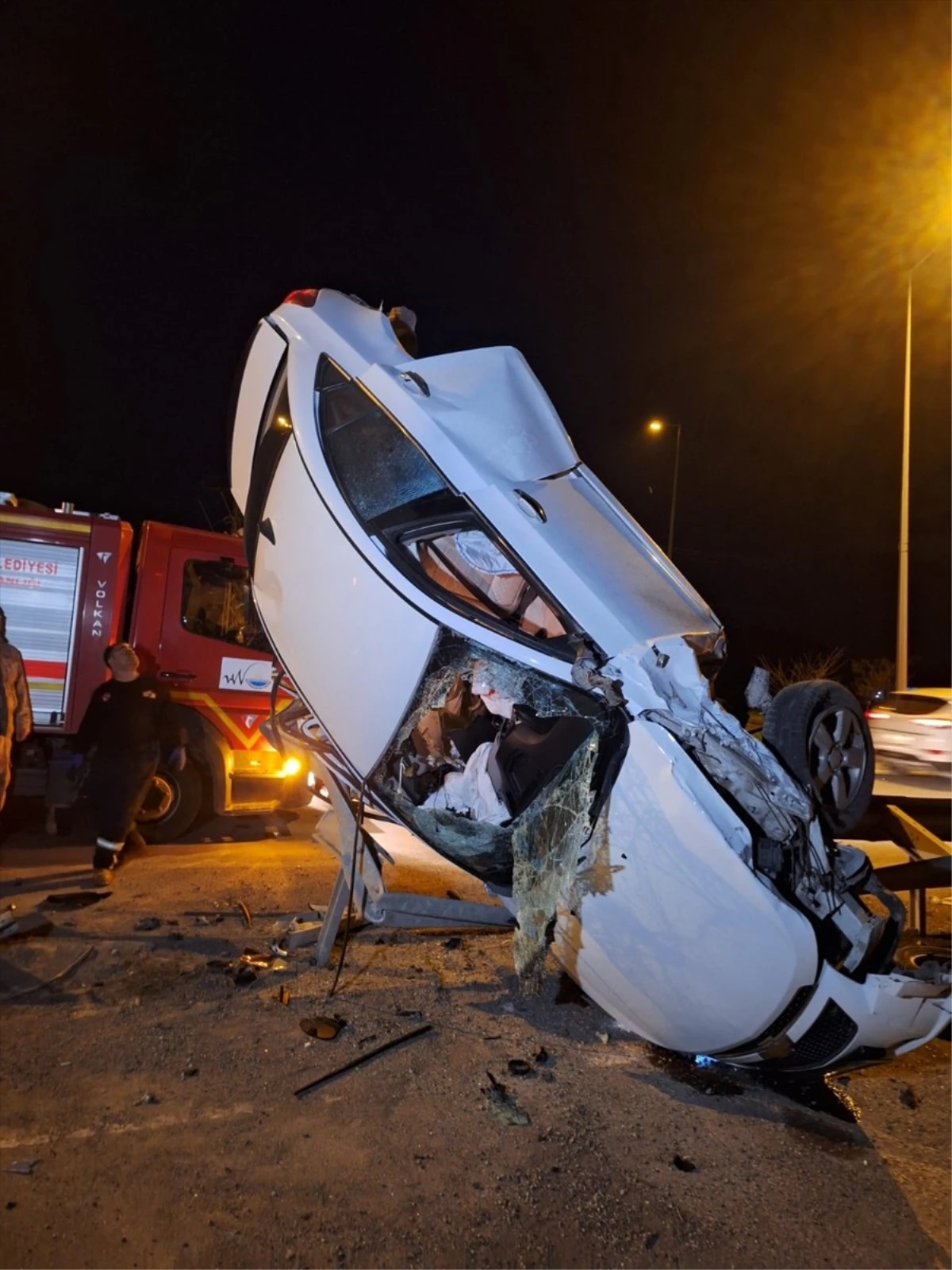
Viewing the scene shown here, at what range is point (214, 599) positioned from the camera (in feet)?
22.7

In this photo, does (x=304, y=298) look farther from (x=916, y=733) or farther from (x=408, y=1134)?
(x=916, y=733)

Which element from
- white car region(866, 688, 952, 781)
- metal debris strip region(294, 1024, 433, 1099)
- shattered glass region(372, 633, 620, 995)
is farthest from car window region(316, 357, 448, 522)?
white car region(866, 688, 952, 781)

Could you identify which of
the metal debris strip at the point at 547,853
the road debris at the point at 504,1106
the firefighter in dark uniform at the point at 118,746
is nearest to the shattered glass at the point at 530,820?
the metal debris strip at the point at 547,853

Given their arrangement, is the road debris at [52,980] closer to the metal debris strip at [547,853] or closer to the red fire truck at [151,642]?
the metal debris strip at [547,853]

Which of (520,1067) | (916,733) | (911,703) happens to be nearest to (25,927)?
(520,1067)

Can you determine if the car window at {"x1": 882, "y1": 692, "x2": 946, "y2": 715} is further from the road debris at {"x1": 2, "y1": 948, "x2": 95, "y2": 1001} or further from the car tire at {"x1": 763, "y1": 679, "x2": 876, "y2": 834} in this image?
the road debris at {"x1": 2, "y1": 948, "x2": 95, "y2": 1001}

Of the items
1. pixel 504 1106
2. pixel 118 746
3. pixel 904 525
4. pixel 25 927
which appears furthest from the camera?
pixel 904 525

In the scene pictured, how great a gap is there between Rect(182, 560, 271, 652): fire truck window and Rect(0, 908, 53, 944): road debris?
9.11 ft

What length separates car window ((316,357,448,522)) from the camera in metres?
2.59

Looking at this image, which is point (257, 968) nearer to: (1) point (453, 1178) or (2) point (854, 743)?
(1) point (453, 1178)

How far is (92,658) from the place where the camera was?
6.65 meters

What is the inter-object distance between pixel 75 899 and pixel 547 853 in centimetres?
350

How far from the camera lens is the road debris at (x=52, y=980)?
365 cm

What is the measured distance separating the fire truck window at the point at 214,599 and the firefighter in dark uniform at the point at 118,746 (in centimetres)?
112
